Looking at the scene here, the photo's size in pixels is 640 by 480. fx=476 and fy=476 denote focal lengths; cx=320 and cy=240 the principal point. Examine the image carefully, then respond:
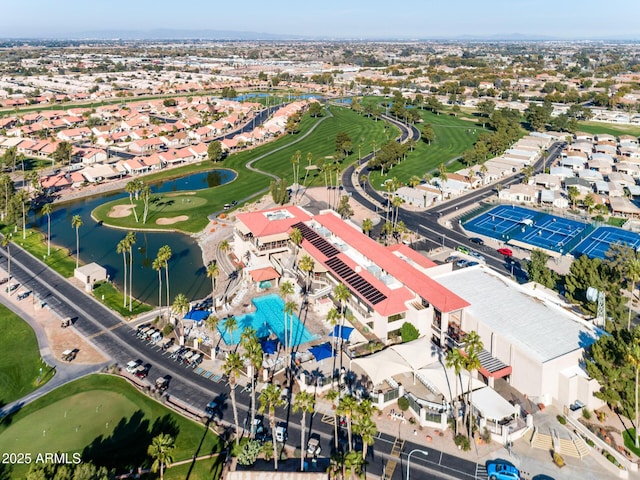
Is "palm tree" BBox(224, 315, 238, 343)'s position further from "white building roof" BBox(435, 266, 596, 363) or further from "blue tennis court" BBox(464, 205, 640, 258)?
"blue tennis court" BBox(464, 205, 640, 258)

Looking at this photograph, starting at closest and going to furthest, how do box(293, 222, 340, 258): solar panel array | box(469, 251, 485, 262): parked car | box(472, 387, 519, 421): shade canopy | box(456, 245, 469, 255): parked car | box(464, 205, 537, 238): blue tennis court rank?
1. box(472, 387, 519, 421): shade canopy
2. box(293, 222, 340, 258): solar panel array
3. box(469, 251, 485, 262): parked car
4. box(456, 245, 469, 255): parked car
5. box(464, 205, 537, 238): blue tennis court

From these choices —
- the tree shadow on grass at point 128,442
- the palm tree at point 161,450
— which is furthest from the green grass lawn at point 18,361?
the palm tree at point 161,450

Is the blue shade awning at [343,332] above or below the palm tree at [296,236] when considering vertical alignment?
below

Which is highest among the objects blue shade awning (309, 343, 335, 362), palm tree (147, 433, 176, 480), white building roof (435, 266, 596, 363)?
white building roof (435, 266, 596, 363)

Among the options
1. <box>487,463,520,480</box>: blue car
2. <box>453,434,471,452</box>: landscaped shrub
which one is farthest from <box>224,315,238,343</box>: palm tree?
<box>487,463,520,480</box>: blue car

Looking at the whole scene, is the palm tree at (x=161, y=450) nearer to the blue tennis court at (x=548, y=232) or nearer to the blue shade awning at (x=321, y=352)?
the blue shade awning at (x=321, y=352)

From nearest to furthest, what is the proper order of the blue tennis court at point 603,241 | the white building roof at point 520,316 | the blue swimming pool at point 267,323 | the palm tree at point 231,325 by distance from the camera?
the white building roof at point 520,316 → the palm tree at point 231,325 → the blue swimming pool at point 267,323 → the blue tennis court at point 603,241

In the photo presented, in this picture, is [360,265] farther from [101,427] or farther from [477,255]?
[101,427]
